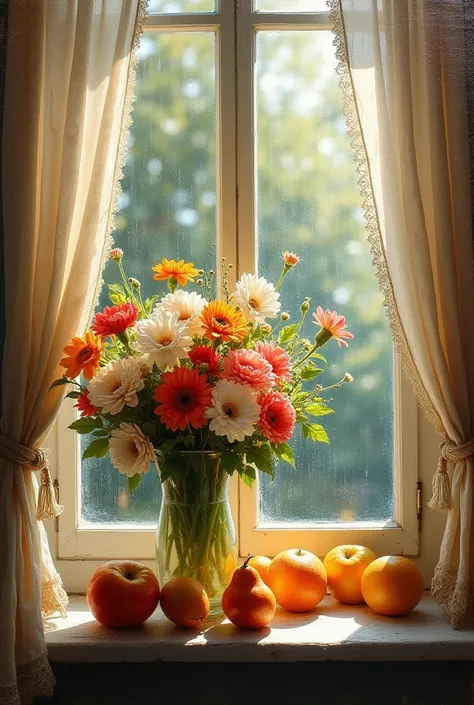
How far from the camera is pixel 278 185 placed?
1819 millimetres

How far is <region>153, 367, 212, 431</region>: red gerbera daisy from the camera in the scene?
4.73 ft

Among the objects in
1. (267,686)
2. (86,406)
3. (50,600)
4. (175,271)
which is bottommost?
(267,686)

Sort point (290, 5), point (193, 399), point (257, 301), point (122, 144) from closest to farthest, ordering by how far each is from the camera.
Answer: point (193, 399), point (257, 301), point (122, 144), point (290, 5)

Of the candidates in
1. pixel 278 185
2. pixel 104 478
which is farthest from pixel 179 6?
pixel 104 478

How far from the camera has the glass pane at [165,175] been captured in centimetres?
182

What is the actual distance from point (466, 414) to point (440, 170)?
1.57ft

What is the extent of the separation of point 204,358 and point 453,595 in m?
0.67

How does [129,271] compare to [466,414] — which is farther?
[129,271]

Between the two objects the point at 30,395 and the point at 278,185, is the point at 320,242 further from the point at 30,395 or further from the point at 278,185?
the point at 30,395

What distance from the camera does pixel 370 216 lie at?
1641 millimetres

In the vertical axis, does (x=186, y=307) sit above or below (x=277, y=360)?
above

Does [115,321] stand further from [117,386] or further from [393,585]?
[393,585]

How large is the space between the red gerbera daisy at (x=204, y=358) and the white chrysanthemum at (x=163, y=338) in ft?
0.05

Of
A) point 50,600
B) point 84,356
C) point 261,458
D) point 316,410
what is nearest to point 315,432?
point 316,410
